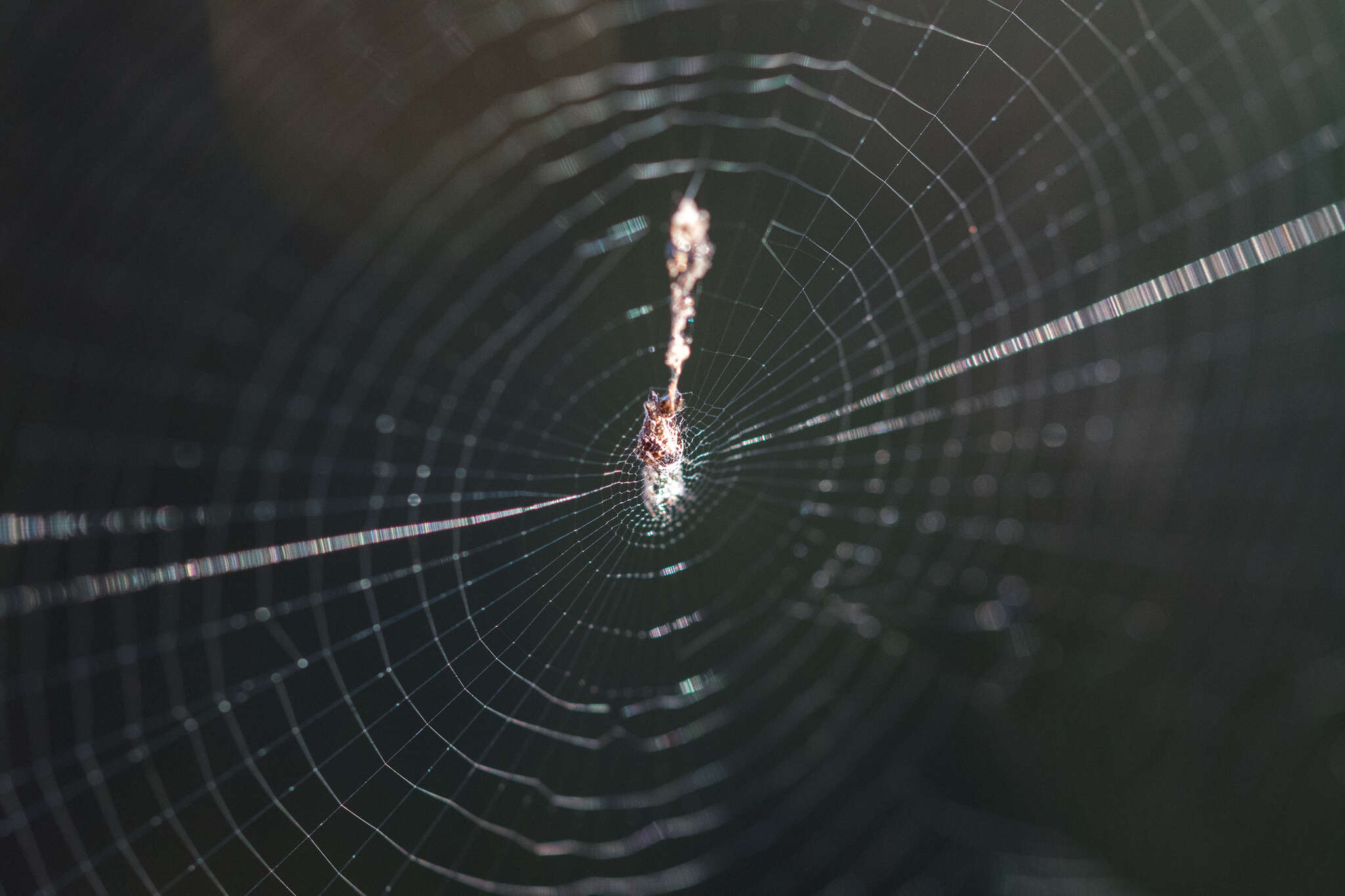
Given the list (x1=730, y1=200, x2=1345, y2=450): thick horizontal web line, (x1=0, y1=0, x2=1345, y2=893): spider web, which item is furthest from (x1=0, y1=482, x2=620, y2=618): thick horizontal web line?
(x1=730, y1=200, x2=1345, y2=450): thick horizontal web line

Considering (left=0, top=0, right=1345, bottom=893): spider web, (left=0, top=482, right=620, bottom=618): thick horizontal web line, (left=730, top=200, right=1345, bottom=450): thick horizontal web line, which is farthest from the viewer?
(left=730, top=200, right=1345, bottom=450): thick horizontal web line

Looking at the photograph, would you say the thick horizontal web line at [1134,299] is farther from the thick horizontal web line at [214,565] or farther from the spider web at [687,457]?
the thick horizontal web line at [214,565]

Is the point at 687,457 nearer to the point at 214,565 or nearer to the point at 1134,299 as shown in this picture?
the point at 214,565

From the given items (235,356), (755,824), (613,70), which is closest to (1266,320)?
(613,70)

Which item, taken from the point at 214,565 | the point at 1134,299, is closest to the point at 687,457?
the point at 214,565

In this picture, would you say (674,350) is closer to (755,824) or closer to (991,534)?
(991,534)

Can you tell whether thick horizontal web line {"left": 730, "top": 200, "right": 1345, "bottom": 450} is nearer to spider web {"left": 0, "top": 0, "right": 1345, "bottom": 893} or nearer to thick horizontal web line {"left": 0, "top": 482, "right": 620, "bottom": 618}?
spider web {"left": 0, "top": 0, "right": 1345, "bottom": 893}

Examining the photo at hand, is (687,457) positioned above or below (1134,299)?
below
